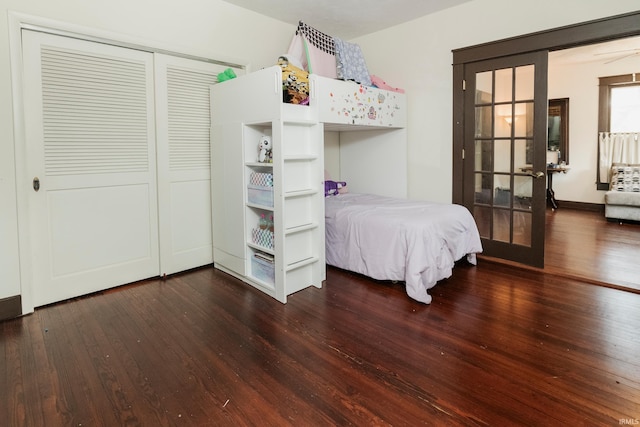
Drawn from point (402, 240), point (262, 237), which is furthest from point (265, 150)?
point (402, 240)

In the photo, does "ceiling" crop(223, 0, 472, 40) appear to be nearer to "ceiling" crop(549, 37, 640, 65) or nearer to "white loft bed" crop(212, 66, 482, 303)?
"white loft bed" crop(212, 66, 482, 303)

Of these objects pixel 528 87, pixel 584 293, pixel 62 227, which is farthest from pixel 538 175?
pixel 62 227

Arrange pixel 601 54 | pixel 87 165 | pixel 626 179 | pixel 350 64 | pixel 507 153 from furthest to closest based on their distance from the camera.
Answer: pixel 601 54, pixel 626 179, pixel 350 64, pixel 507 153, pixel 87 165

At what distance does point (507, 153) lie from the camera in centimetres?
357

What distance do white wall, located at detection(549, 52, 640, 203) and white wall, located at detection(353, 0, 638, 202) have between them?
12.9ft

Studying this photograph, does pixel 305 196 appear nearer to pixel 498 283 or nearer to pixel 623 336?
pixel 498 283

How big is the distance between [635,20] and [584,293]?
2.11m

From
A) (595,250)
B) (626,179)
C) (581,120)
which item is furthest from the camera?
(581,120)

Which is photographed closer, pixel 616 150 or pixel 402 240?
pixel 402 240

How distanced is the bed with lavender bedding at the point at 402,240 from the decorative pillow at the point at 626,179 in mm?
3987

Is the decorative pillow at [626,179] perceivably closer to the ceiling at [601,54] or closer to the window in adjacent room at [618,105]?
the window in adjacent room at [618,105]

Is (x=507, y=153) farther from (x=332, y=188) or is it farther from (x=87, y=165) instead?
(x=87, y=165)

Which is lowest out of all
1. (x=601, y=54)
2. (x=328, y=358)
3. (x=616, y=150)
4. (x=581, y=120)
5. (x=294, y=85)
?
(x=328, y=358)

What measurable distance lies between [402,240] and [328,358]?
48.8 inches
